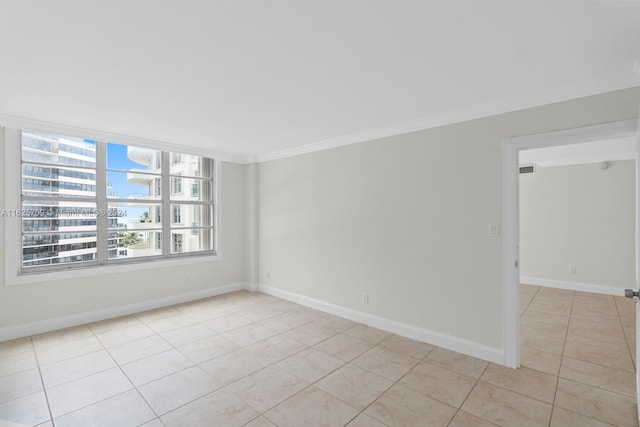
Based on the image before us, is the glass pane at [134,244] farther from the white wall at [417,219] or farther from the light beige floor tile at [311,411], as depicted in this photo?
the light beige floor tile at [311,411]

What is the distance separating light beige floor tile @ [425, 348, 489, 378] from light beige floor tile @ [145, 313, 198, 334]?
289cm

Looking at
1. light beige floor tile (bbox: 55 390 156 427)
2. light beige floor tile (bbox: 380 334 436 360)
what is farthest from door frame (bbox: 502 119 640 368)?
light beige floor tile (bbox: 55 390 156 427)

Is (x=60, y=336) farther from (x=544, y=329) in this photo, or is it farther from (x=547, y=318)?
(x=547, y=318)

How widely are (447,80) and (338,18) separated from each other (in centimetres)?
117

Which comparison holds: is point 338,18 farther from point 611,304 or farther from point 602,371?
point 611,304

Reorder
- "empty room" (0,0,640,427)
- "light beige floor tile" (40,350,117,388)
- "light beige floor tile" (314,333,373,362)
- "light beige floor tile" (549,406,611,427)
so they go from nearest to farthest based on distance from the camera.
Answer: "empty room" (0,0,640,427) < "light beige floor tile" (549,406,611,427) < "light beige floor tile" (40,350,117,388) < "light beige floor tile" (314,333,373,362)

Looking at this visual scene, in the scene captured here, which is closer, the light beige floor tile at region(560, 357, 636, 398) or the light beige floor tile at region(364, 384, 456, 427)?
the light beige floor tile at region(364, 384, 456, 427)

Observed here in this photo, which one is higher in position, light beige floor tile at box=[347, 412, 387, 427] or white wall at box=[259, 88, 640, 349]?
white wall at box=[259, 88, 640, 349]

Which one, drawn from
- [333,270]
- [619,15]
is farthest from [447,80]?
[333,270]

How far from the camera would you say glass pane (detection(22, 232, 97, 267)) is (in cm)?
358

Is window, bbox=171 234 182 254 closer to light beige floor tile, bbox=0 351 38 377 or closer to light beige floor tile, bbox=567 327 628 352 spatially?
light beige floor tile, bbox=0 351 38 377

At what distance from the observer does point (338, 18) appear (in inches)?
64.9

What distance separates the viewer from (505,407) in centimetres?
223

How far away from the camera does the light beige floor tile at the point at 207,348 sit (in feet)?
9.89
